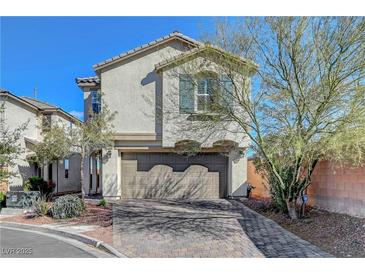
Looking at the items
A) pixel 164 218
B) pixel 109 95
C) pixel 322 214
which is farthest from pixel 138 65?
pixel 322 214

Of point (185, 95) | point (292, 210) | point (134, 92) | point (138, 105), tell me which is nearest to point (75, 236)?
point (185, 95)

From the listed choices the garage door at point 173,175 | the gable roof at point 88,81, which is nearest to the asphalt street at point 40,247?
the garage door at point 173,175

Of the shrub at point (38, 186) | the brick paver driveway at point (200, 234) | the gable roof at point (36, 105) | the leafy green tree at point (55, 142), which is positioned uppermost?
the gable roof at point (36, 105)

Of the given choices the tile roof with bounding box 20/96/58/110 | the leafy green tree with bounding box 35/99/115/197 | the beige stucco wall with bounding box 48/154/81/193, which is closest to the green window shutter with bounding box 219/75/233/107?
the leafy green tree with bounding box 35/99/115/197

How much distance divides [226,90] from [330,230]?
5177 millimetres

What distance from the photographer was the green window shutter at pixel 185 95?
12.3m

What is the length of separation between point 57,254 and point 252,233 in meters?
5.26

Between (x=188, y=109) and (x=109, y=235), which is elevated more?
(x=188, y=109)

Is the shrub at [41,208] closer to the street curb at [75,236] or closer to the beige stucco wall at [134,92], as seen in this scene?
the street curb at [75,236]

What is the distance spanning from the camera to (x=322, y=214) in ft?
38.1

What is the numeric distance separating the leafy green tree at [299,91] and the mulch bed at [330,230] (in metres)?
0.80

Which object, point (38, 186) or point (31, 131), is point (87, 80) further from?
point (38, 186)

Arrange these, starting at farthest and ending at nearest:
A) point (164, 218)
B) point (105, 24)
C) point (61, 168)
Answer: point (61, 168)
point (164, 218)
point (105, 24)
